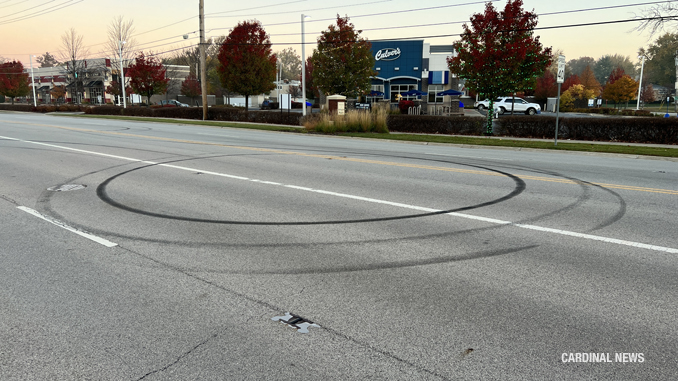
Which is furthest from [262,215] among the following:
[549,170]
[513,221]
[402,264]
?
[549,170]

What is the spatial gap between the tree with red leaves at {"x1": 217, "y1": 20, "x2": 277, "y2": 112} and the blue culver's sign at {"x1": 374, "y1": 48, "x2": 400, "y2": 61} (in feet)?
69.7

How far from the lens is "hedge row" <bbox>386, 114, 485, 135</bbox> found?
74.4 ft

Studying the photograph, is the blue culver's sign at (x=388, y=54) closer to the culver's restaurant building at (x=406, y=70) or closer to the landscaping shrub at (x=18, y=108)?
the culver's restaurant building at (x=406, y=70)

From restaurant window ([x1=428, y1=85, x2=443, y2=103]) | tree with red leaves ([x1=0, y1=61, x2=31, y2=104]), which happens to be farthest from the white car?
tree with red leaves ([x1=0, y1=61, x2=31, y2=104])

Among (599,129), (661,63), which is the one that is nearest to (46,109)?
(599,129)

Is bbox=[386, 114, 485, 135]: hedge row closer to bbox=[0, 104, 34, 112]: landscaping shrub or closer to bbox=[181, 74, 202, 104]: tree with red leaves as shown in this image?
bbox=[0, 104, 34, 112]: landscaping shrub

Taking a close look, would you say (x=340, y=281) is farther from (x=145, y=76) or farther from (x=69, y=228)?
(x=145, y=76)

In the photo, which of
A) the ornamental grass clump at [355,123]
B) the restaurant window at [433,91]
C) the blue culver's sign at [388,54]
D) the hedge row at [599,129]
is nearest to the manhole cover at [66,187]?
the ornamental grass clump at [355,123]

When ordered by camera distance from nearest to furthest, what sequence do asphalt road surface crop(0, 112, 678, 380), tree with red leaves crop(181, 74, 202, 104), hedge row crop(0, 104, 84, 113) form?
asphalt road surface crop(0, 112, 678, 380), hedge row crop(0, 104, 84, 113), tree with red leaves crop(181, 74, 202, 104)

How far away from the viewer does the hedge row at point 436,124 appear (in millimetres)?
22688

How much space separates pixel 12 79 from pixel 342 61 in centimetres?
5721

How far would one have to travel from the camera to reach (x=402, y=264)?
15.4ft

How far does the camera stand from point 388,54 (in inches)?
2195

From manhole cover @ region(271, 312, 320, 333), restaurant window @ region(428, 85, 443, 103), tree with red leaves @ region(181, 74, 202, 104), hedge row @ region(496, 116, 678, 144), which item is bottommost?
manhole cover @ region(271, 312, 320, 333)
